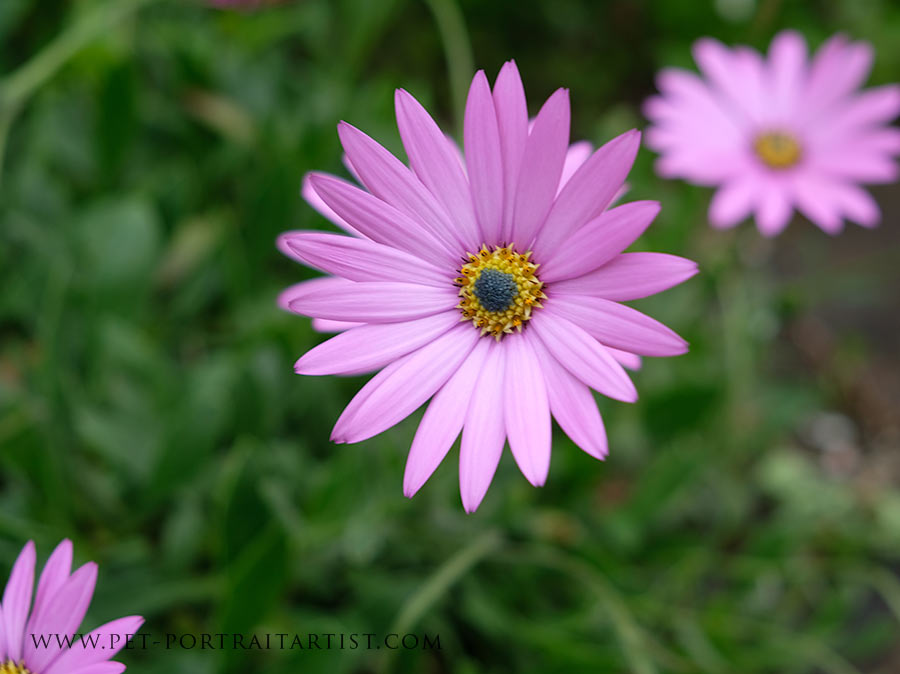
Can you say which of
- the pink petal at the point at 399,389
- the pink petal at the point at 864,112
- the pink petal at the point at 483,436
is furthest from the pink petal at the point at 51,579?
the pink petal at the point at 864,112

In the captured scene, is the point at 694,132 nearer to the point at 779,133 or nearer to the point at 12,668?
the point at 779,133

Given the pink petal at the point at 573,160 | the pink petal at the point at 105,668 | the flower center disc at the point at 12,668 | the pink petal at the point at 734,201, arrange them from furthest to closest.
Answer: the pink petal at the point at 734,201 < the pink petal at the point at 573,160 < the flower center disc at the point at 12,668 < the pink petal at the point at 105,668

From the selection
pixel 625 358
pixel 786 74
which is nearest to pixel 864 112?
pixel 786 74

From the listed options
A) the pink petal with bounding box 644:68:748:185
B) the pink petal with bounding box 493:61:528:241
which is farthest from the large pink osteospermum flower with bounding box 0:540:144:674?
the pink petal with bounding box 644:68:748:185

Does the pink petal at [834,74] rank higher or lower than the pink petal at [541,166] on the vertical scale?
higher

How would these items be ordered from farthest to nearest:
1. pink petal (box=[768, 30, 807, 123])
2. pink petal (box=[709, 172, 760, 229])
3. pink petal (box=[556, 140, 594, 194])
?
1. pink petal (box=[768, 30, 807, 123])
2. pink petal (box=[709, 172, 760, 229])
3. pink petal (box=[556, 140, 594, 194])

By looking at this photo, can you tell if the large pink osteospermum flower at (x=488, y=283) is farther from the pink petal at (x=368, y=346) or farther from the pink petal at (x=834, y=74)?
the pink petal at (x=834, y=74)

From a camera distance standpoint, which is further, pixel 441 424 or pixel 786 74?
pixel 786 74

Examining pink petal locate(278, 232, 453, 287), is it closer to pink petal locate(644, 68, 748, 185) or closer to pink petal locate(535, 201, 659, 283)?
pink petal locate(535, 201, 659, 283)
